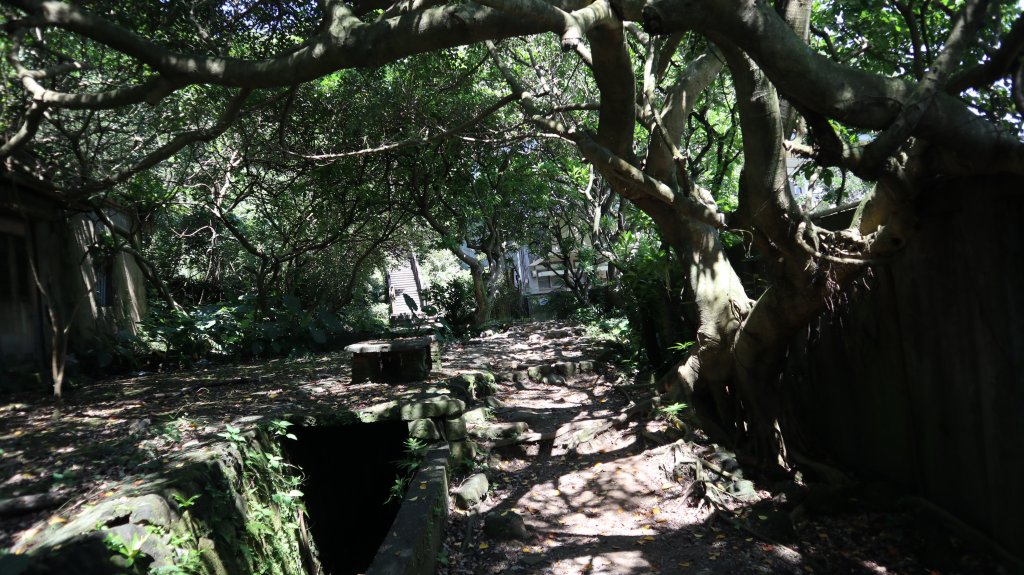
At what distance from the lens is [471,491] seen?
5523 mm

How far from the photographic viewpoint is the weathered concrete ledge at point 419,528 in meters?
3.60

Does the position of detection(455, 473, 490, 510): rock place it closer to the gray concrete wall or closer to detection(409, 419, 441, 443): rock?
detection(409, 419, 441, 443): rock

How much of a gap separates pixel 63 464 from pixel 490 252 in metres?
13.0

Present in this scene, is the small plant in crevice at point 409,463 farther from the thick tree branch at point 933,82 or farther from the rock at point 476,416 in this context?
the thick tree branch at point 933,82

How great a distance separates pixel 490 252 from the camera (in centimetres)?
1680

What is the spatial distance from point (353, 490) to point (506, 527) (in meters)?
2.61

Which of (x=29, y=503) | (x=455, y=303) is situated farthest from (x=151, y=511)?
(x=455, y=303)

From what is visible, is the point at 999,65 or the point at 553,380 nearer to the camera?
the point at 999,65

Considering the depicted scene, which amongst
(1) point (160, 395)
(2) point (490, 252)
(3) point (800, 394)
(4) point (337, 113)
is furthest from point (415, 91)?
(3) point (800, 394)

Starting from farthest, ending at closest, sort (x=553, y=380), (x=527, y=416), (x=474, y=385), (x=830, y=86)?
1. (x=553, y=380)
2. (x=474, y=385)
3. (x=527, y=416)
4. (x=830, y=86)

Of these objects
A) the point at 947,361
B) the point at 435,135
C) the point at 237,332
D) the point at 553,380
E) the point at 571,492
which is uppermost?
the point at 435,135

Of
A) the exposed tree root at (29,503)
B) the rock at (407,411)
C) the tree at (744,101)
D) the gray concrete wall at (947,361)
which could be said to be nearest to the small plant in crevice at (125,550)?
the exposed tree root at (29,503)

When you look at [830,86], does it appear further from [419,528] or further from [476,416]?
[476,416]

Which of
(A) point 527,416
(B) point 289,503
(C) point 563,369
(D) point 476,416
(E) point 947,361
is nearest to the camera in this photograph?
(E) point 947,361
